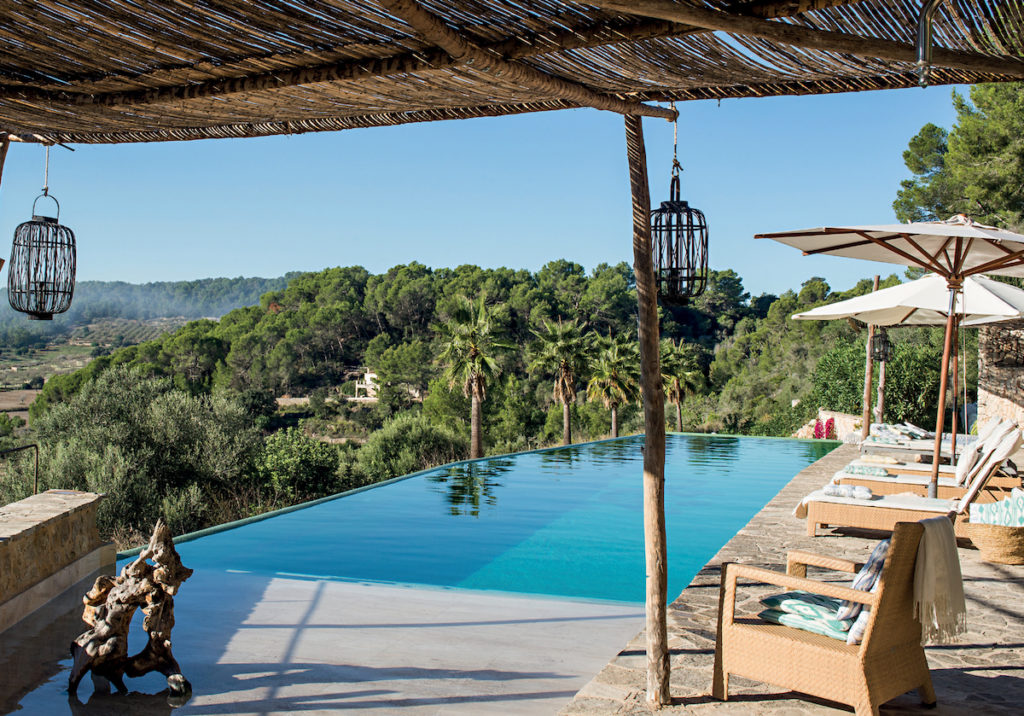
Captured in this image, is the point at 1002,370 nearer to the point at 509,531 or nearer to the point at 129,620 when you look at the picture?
the point at 509,531

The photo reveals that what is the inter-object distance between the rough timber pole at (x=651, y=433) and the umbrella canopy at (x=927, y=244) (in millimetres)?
1711

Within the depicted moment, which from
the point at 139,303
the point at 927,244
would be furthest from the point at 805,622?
the point at 139,303

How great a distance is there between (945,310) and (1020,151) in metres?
14.3

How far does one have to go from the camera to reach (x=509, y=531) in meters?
9.63

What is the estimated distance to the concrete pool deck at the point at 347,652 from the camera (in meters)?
3.82

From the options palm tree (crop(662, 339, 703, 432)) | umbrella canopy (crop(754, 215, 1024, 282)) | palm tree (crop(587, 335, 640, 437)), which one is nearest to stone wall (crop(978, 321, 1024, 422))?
umbrella canopy (crop(754, 215, 1024, 282))

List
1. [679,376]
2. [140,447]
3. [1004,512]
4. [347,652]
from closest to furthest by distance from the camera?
[347,652], [1004,512], [140,447], [679,376]

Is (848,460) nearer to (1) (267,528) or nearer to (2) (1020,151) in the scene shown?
(1) (267,528)

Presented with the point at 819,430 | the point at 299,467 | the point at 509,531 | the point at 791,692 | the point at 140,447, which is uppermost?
the point at 819,430

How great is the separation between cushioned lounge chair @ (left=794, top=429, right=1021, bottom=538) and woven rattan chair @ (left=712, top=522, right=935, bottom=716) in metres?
2.91

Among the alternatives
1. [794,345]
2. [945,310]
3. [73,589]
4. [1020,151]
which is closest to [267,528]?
[73,589]

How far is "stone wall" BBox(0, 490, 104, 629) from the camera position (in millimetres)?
4823

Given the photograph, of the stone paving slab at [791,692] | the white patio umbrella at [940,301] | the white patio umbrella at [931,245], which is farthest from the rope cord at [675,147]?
the white patio umbrella at [940,301]

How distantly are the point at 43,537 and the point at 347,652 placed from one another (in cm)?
225
